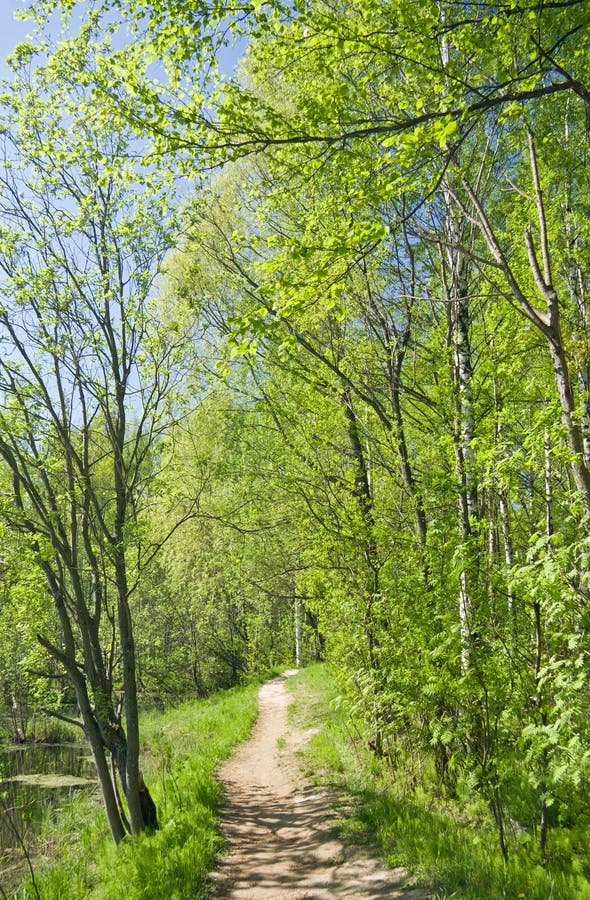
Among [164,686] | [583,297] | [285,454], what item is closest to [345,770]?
[285,454]

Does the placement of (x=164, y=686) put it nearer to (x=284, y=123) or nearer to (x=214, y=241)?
(x=214, y=241)

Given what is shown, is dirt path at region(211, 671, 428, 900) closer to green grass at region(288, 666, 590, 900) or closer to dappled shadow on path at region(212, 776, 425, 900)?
dappled shadow on path at region(212, 776, 425, 900)

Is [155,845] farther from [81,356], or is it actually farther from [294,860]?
[81,356]

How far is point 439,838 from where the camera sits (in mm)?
4609

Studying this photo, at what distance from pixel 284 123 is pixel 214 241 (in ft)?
21.6

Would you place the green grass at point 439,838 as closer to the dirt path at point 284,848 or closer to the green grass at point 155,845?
the dirt path at point 284,848

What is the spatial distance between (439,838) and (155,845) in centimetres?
273

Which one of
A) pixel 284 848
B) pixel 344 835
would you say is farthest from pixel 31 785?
pixel 344 835

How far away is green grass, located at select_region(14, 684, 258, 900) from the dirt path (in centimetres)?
26

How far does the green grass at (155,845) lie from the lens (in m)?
4.80

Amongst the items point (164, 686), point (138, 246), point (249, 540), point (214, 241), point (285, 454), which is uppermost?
point (214, 241)

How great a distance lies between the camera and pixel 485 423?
21.5 ft

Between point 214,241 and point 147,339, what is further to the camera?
point 214,241

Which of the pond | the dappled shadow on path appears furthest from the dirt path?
the pond
